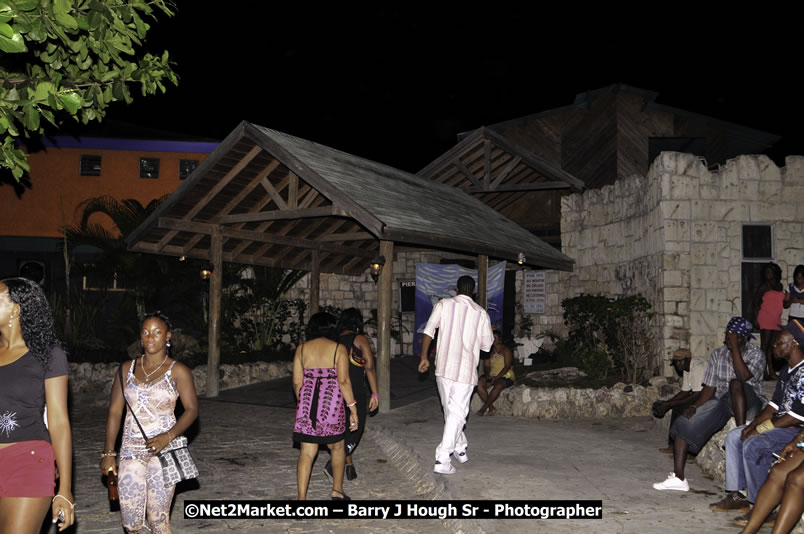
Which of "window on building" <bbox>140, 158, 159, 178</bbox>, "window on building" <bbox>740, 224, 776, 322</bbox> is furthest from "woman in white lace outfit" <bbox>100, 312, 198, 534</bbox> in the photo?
"window on building" <bbox>140, 158, 159, 178</bbox>

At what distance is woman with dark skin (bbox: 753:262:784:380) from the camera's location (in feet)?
37.0

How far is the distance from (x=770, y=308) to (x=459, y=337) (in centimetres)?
621

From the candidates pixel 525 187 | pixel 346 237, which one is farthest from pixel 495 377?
pixel 525 187

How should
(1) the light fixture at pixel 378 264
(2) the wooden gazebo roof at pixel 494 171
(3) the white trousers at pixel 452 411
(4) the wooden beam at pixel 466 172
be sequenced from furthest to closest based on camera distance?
(4) the wooden beam at pixel 466 172, (2) the wooden gazebo roof at pixel 494 171, (1) the light fixture at pixel 378 264, (3) the white trousers at pixel 452 411

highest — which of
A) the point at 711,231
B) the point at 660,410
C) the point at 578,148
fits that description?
the point at 578,148

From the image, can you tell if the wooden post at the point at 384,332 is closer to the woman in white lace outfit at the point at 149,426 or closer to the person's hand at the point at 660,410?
the person's hand at the point at 660,410

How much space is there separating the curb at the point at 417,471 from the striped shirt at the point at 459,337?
1085 mm

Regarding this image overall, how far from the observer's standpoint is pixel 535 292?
1888 cm

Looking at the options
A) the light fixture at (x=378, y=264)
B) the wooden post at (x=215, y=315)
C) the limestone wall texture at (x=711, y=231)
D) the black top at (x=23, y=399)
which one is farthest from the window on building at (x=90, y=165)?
the black top at (x=23, y=399)

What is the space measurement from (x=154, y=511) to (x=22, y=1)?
3.05 meters

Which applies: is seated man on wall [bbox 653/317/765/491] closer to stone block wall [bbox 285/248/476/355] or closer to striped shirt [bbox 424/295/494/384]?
striped shirt [bbox 424/295/494/384]

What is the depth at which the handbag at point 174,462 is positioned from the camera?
4.66 metres

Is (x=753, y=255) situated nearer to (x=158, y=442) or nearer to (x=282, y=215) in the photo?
(x=282, y=215)

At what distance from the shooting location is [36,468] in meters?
3.67
